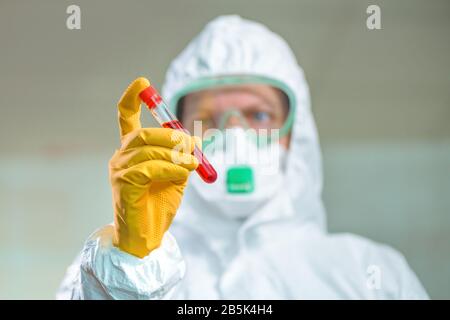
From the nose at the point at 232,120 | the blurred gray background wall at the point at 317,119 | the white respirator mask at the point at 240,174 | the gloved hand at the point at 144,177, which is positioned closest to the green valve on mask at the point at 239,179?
the white respirator mask at the point at 240,174

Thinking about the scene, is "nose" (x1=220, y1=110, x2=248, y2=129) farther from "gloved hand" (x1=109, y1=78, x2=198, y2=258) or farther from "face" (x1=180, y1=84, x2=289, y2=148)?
"gloved hand" (x1=109, y1=78, x2=198, y2=258)

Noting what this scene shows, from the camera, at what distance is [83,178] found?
5.64 ft

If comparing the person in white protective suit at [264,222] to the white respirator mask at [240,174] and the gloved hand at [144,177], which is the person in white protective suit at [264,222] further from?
the gloved hand at [144,177]

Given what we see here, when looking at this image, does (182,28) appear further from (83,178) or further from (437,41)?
(437,41)

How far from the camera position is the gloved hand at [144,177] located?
713 mm

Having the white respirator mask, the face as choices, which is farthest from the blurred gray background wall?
the white respirator mask

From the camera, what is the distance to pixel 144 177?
714 millimetres

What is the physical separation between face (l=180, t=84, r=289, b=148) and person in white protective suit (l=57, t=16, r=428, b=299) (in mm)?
14

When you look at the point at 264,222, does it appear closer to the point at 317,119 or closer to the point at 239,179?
the point at 239,179

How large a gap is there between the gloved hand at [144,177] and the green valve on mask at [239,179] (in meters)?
0.43

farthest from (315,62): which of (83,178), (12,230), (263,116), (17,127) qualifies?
(12,230)

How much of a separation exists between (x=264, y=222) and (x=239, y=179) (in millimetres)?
138

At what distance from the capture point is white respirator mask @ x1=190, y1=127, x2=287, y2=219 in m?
1.21

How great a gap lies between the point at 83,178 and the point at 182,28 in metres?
0.56
